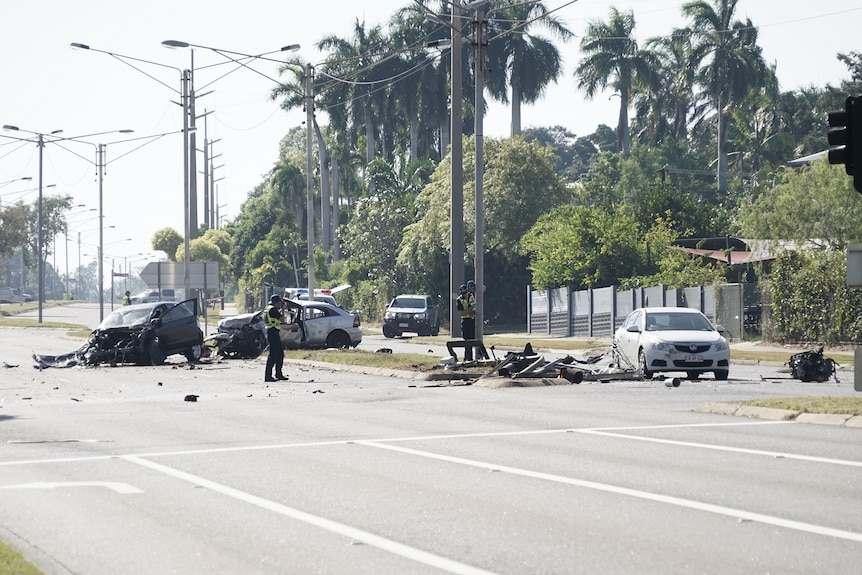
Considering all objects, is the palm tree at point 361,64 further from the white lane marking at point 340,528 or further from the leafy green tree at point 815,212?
the white lane marking at point 340,528

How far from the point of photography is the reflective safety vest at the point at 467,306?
31922mm

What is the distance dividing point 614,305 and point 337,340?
16428 mm

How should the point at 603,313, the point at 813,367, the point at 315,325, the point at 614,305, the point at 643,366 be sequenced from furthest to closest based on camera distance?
the point at 603,313 < the point at 614,305 < the point at 315,325 < the point at 643,366 < the point at 813,367

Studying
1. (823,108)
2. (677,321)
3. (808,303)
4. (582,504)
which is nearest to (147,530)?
(582,504)

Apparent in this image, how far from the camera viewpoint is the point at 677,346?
85.9 feet

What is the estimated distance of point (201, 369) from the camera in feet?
107

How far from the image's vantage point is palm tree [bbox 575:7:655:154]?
308 feet

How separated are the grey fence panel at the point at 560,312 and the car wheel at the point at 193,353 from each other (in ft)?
78.0

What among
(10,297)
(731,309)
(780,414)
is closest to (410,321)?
(731,309)

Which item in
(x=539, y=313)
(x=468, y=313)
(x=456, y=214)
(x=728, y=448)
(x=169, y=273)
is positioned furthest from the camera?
(x=169, y=273)

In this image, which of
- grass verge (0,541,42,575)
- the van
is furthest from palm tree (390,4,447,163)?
grass verge (0,541,42,575)

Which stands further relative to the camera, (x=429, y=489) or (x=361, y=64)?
(x=361, y=64)

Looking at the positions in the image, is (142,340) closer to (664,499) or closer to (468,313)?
(468,313)

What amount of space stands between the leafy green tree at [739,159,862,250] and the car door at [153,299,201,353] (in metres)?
23.7
